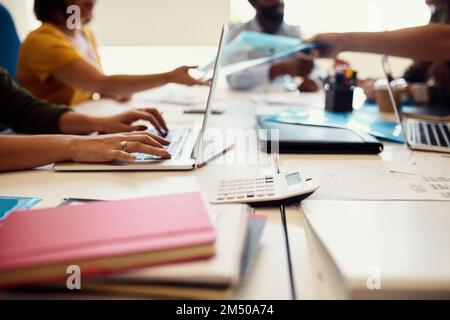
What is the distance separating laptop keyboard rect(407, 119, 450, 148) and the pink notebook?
29.2 inches

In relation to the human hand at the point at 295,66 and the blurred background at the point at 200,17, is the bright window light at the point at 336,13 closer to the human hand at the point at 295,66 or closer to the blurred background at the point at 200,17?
the blurred background at the point at 200,17

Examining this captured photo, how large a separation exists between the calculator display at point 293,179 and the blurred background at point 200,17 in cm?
102

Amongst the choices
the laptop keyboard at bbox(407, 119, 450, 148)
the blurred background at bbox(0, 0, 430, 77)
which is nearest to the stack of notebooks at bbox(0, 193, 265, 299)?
the laptop keyboard at bbox(407, 119, 450, 148)

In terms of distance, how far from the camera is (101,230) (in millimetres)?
422

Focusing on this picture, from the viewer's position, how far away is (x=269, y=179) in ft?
2.18

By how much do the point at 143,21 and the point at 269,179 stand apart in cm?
146

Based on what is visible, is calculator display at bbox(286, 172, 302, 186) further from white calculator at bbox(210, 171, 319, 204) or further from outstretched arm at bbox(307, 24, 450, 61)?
outstretched arm at bbox(307, 24, 450, 61)

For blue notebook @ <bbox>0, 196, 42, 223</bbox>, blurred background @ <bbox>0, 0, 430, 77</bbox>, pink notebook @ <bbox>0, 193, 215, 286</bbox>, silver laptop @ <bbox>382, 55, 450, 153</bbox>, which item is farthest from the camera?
blurred background @ <bbox>0, 0, 430, 77</bbox>

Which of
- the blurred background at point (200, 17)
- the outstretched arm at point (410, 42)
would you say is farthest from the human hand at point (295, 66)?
the outstretched arm at point (410, 42)

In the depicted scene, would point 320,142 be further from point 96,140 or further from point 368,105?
point 368,105

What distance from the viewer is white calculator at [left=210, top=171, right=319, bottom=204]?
0.60m

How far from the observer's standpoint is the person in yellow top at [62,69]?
1.31 meters

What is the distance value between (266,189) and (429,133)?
0.66 metres

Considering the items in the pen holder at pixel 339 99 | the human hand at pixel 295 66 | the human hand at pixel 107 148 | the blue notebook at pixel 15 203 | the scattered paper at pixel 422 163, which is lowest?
the blue notebook at pixel 15 203
